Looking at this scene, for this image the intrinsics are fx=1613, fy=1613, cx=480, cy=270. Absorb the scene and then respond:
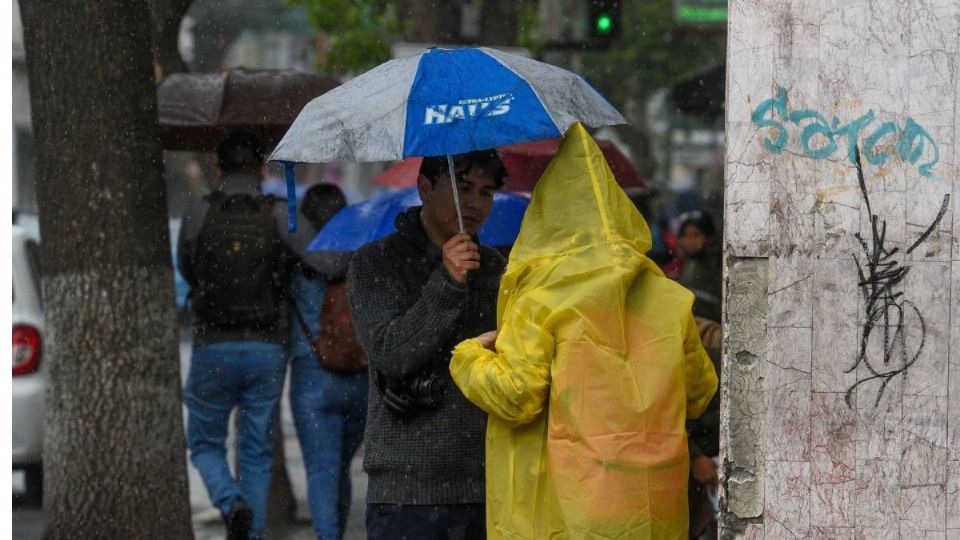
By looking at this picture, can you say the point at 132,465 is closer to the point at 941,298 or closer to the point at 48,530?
the point at 48,530

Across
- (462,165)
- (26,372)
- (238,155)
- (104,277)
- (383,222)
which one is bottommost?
(26,372)

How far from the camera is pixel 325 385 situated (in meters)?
7.74

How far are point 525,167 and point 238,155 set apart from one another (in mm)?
1903

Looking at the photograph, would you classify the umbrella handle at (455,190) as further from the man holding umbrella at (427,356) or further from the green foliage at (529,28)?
the green foliage at (529,28)

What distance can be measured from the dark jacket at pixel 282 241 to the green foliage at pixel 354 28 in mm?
4994

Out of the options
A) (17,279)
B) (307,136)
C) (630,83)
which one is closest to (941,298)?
(307,136)

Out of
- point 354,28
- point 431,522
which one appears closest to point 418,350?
point 431,522

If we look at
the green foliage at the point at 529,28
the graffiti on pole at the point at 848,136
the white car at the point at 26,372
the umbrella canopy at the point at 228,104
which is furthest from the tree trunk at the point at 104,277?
the green foliage at the point at 529,28

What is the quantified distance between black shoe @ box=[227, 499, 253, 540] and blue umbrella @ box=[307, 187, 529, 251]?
4.12ft

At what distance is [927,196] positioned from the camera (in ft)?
13.9

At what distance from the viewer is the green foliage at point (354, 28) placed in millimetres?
12617

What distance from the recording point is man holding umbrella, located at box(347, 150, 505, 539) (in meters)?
4.45

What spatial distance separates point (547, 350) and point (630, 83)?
2635 cm

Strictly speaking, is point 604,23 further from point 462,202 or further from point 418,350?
point 418,350
